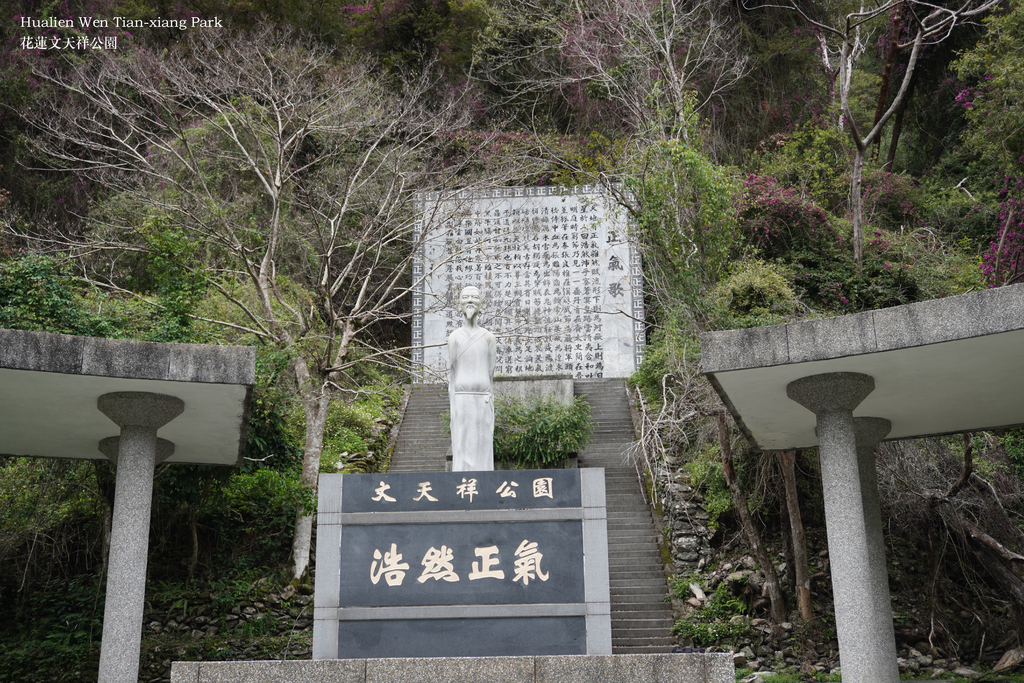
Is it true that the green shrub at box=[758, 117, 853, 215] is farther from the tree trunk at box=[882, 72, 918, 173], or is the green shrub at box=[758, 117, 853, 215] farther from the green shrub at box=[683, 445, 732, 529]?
the green shrub at box=[683, 445, 732, 529]

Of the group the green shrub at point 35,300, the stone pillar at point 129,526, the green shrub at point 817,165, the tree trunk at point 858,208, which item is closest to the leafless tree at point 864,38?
the tree trunk at point 858,208

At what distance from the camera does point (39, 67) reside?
15203 millimetres

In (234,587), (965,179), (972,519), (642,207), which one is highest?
(965,179)

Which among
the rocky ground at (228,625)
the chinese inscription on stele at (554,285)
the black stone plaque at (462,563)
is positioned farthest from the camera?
the chinese inscription on stele at (554,285)

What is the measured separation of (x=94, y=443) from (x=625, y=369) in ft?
34.2

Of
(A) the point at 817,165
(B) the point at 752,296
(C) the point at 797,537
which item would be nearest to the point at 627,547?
(C) the point at 797,537

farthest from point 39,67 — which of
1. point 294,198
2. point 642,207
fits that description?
point 642,207

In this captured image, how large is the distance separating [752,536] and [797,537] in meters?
0.55

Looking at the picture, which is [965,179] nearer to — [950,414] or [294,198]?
[950,414]

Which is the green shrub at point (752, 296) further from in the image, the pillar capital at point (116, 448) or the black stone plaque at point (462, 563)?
the pillar capital at point (116, 448)

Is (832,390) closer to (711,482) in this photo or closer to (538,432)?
(711,482)

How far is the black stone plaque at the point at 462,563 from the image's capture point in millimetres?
6312

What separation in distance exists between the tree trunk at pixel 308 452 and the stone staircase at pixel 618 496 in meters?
2.06

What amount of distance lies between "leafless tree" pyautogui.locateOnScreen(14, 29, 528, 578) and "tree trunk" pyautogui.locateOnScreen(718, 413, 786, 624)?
4.90 m
